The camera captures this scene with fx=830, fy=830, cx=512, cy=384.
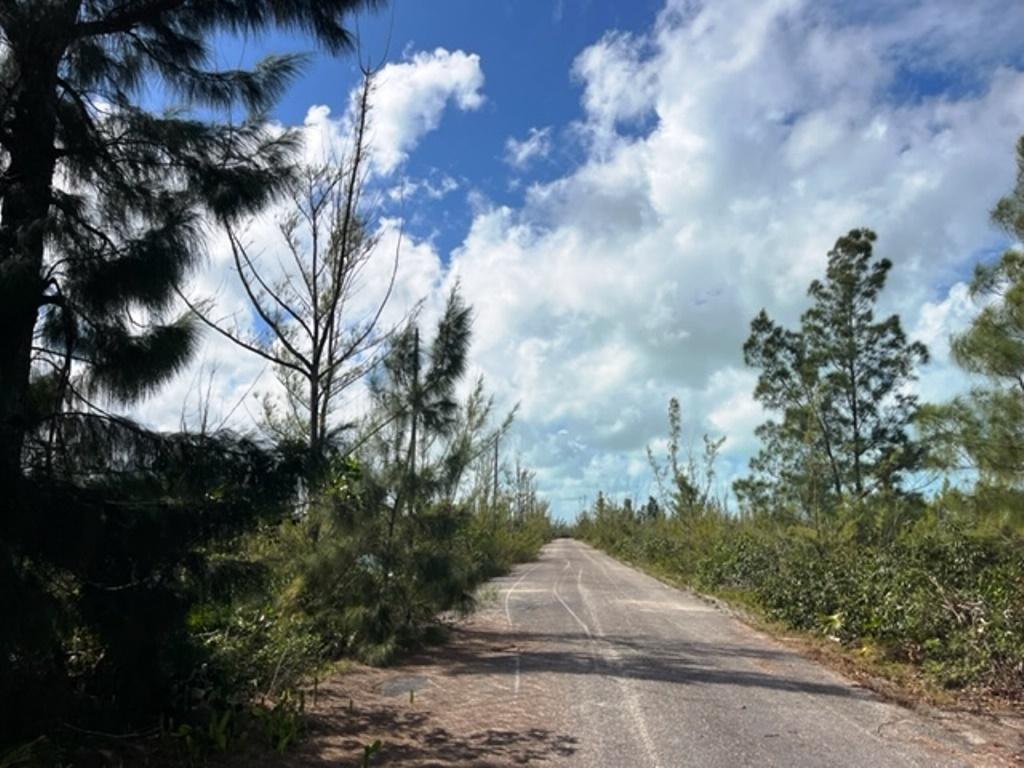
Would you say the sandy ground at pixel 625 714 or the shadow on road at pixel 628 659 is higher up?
the shadow on road at pixel 628 659

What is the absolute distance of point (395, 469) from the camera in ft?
35.1

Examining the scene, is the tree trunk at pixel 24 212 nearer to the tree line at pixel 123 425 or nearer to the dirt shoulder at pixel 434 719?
the tree line at pixel 123 425

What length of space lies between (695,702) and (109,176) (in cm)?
638

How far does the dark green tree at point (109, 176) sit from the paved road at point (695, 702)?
4.02m

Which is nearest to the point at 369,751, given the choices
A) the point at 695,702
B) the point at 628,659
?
the point at 695,702

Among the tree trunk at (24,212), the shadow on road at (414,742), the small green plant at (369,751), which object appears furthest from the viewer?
the shadow on road at (414,742)

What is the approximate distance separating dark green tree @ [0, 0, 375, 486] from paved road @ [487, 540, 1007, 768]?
402cm

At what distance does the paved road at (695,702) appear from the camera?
5.96 metres

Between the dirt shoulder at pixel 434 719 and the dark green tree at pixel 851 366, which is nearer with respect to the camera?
the dirt shoulder at pixel 434 719

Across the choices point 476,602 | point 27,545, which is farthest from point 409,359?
point 27,545

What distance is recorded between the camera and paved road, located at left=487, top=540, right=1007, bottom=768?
19.6 ft

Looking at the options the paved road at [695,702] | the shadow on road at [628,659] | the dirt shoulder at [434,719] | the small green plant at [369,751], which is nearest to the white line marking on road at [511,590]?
the paved road at [695,702]

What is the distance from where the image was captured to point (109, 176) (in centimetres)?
528

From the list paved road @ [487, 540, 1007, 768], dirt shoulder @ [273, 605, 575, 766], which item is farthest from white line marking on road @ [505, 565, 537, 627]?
dirt shoulder @ [273, 605, 575, 766]
